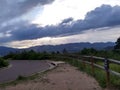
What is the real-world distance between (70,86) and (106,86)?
1748 mm

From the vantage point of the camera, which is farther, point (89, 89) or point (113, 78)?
point (113, 78)

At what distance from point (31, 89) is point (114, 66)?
6.66 metres

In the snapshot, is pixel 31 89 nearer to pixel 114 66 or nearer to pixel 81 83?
pixel 81 83

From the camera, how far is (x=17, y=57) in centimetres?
5897

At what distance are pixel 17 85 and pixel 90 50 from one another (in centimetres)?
2871

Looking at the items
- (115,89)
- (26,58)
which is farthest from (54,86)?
(26,58)

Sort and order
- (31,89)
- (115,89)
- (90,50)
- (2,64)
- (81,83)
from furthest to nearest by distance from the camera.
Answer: (90,50) < (2,64) < (81,83) < (31,89) < (115,89)

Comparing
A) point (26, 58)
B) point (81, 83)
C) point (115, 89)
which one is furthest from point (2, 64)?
point (115, 89)

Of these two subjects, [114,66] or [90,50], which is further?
[90,50]

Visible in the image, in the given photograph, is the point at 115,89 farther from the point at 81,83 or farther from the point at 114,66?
the point at 114,66

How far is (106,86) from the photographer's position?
16297mm

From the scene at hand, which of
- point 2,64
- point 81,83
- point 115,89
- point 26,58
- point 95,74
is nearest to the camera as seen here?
point 115,89

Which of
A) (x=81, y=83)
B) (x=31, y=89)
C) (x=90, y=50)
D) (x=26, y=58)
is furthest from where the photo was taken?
(x=26, y=58)

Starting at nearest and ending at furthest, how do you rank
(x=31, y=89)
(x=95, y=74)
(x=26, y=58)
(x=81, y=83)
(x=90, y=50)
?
(x=31, y=89), (x=81, y=83), (x=95, y=74), (x=90, y=50), (x=26, y=58)
